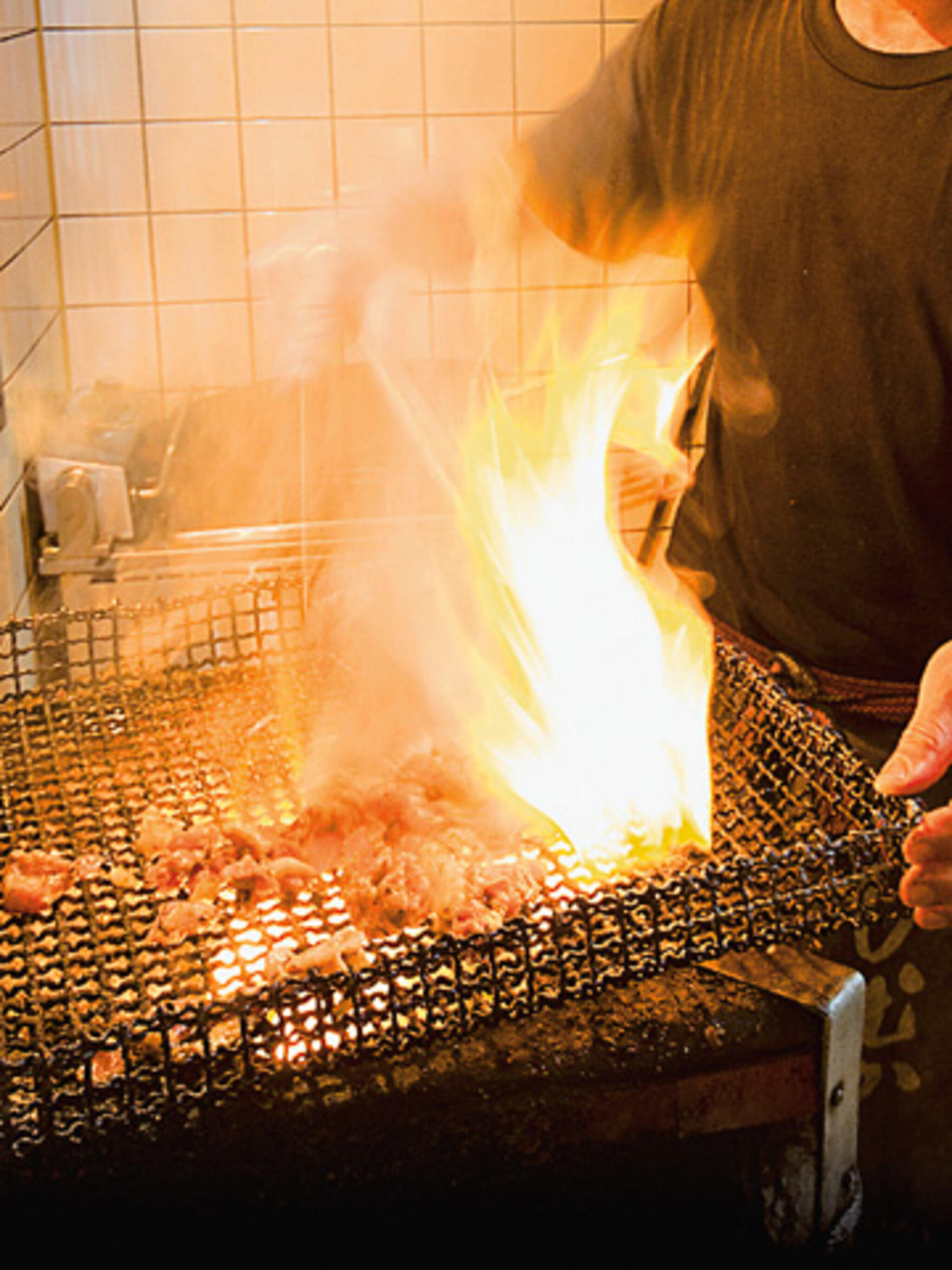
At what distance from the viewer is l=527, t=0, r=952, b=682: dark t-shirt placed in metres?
2.24

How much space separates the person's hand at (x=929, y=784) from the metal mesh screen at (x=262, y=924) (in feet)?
0.17

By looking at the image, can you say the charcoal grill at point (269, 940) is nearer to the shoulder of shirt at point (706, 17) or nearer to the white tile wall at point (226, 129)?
the shoulder of shirt at point (706, 17)

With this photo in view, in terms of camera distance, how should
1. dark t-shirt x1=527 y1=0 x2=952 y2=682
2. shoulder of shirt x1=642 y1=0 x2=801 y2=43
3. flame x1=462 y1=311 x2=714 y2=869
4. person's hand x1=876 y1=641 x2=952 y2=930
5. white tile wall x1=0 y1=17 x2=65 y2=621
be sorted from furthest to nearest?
white tile wall x1=0 y1=17 x2=65 y2=621
shoulder of shirt x1=642 y1=0 x2=801 y2=43
dark t-shirt x1=527 y1=0 x2=952 y2=682
flame x1=462 y1=311 x2=714 y2=869
person's hand x1=876 y1=641 x2=952 y2=930

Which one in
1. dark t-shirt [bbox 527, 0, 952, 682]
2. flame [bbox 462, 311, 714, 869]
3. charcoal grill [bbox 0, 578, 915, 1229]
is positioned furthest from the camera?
dark t-shirt [bbox 527, 0, 952, 682]

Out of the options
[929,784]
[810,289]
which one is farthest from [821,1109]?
[810,289]

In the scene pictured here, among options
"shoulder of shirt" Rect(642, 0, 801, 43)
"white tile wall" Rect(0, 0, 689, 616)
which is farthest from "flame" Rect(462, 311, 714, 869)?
"white tile wall" Rect(0, 0, 689, 616)

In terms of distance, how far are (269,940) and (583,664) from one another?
69 cm

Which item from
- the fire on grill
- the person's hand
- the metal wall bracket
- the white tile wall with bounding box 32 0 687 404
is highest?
the white tile wall with bounding box 32 0 687 404

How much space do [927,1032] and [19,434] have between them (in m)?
2.53

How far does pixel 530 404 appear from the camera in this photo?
4020 mm

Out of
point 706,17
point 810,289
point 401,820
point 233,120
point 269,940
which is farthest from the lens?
point 233,120

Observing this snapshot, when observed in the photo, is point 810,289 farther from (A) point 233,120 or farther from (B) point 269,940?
(A) point 233,120

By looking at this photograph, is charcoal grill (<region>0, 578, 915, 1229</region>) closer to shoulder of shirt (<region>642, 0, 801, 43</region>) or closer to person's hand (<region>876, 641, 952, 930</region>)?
person's hand (<region>876, 641, 952, 930</region>)

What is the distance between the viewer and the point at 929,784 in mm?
1586
